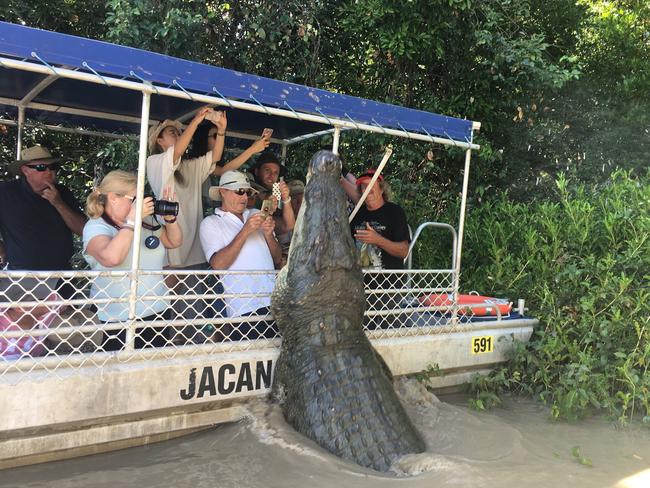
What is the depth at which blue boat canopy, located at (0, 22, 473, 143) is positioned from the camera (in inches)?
105

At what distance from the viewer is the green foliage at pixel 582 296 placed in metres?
4.26

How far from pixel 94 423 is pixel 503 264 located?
4.04 m

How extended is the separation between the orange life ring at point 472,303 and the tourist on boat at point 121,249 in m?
2.22

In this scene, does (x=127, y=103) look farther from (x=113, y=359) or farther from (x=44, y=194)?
(x=113, y=359)

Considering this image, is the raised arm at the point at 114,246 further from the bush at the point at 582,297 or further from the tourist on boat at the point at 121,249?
the bush at the point at 582,297

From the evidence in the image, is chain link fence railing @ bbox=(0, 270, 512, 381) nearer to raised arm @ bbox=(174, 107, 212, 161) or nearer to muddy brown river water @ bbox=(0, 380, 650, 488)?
muddy brown river water @ bbox=(0, 380, 650, 488)

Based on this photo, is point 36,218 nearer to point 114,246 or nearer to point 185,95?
point 114,246

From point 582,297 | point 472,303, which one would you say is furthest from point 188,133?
point 582,297

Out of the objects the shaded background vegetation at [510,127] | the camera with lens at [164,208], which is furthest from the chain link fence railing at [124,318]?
the shaded background vegetation at [510,127]

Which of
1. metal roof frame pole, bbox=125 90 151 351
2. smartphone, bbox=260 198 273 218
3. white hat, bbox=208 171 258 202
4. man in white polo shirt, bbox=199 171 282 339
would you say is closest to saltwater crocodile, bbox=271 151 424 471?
man in white polo shirt, bbox=199 171 282 339

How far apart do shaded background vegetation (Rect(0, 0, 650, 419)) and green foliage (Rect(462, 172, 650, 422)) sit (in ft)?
0.05

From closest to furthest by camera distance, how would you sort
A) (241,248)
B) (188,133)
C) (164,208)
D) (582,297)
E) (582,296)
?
(164,208) → (188,133) → (241,248) → (582,297) → (582,296)

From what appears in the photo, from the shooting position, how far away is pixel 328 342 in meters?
3.32

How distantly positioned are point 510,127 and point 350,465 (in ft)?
21.4
